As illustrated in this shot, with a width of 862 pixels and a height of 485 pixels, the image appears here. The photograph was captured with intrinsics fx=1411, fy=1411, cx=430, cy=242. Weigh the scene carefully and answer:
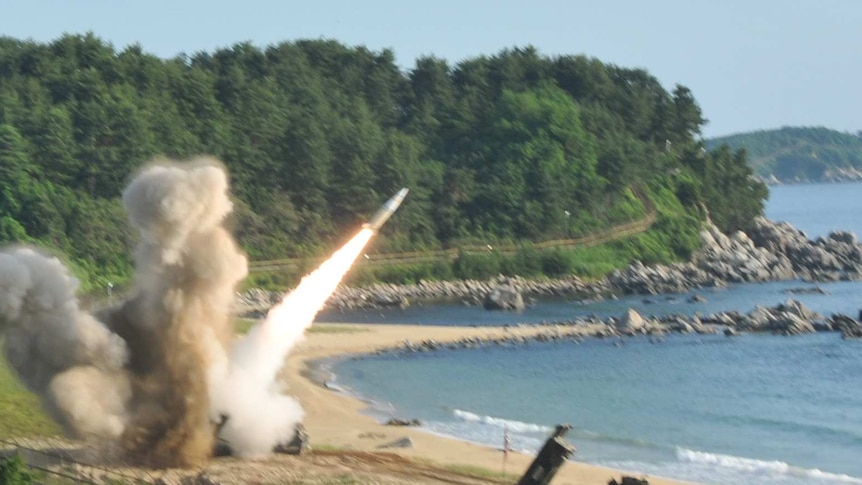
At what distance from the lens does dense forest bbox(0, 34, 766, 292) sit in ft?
286

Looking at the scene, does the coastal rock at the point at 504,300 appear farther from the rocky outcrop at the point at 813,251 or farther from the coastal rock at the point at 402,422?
the coastal rock at the point at 402,422

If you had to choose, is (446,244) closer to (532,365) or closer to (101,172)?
(101,172)

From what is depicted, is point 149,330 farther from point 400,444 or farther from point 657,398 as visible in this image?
point 657,398

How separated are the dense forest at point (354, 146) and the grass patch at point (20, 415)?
133 feet

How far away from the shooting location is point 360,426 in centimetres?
4491

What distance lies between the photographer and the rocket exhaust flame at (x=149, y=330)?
29953 mm

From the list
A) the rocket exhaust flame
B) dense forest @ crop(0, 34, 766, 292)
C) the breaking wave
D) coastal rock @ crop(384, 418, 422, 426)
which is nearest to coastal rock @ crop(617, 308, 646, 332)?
dense forest @ crop(0, 34, 766, 292)

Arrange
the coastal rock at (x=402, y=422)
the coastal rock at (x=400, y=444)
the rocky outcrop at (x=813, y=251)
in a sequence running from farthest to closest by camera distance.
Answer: the rocky outcrop at (x=813, y=251), the coastal rock at (x=402, y=422), the coastal rock at (x=400, y=444)

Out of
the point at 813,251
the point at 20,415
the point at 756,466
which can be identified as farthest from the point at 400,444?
the point at 813,251

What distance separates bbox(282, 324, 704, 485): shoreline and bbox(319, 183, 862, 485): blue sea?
1293 millimetres

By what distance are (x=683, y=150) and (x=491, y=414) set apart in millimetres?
86530

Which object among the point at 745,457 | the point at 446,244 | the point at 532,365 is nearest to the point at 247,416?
the point at 745,457

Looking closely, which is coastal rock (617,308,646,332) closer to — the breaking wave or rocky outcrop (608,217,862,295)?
rocky outcrop (608,217,862,295)

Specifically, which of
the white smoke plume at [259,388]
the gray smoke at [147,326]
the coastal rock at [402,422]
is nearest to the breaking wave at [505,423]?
the coastal rock at [402,422]
